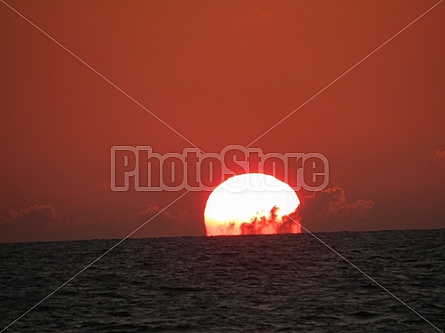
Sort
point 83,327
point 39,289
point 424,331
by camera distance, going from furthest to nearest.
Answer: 1. point 39,289
2. point 83,327
3. point 424,331

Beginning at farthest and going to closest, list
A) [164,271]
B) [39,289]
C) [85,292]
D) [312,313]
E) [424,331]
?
1. [164,271]
2. [39,289]
3. [85,292]
4. [312,313]
5. [424,331]

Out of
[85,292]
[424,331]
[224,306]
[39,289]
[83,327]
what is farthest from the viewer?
[39,289]

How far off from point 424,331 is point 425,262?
36.3 meters

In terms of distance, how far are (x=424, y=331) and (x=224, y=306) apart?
11721 millimetres

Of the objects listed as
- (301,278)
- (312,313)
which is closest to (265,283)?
(301,278)

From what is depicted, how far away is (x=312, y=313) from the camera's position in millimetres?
33938

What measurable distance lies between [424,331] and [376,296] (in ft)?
32.5

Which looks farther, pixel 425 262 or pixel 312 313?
pixel 425 262

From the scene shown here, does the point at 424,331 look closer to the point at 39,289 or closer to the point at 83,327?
the point at 83,327

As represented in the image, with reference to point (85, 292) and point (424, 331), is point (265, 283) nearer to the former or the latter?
point (85, 292)

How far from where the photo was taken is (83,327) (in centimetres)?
3178

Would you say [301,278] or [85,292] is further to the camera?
[301,278]


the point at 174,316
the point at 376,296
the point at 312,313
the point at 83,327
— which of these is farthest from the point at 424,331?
the point at 83,327

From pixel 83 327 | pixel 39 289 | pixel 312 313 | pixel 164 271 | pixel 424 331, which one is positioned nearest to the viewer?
pixel 424 331
